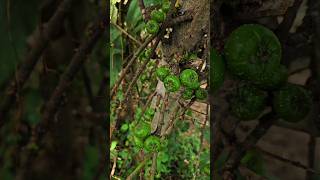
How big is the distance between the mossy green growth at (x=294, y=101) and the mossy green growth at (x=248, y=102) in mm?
40

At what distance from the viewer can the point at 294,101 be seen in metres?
1.04

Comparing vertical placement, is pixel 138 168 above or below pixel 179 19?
below

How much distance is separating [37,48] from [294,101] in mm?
554

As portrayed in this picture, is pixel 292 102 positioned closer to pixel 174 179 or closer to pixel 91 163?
pixel 174 179

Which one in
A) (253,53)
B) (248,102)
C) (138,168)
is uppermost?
(253,53)

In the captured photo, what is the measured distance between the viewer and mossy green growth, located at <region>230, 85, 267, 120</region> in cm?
107

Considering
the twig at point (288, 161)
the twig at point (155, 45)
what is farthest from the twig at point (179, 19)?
the twig at point (288, 161)

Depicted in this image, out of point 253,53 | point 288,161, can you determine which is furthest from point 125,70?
point 288,161

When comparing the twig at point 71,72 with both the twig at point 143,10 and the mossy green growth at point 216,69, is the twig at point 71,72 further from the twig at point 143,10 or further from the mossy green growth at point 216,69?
the mossy green growth at point 216,69

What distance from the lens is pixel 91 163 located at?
1.04 metres

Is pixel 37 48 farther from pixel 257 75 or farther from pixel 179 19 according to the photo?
pixel 257 75

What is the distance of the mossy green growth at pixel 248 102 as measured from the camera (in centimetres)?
107

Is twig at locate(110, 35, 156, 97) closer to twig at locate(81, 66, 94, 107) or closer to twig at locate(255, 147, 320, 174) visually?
twig at locate(81, 66, 94, 107)

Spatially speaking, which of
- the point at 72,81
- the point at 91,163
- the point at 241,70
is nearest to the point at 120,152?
the point at 91,163
